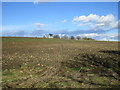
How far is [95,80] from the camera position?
205 inches

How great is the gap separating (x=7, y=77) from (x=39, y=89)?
1.98 meters

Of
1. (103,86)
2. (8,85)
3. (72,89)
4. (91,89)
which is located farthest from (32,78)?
(103,86)

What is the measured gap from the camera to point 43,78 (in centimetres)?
556

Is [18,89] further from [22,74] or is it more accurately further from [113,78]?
[113,78]

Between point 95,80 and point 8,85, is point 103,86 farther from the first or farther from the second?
point 8,85

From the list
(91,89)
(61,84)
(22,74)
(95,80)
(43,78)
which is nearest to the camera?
(91,89)

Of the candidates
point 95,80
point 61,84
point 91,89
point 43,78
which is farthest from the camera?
point 43,78

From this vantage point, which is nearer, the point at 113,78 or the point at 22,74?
the point at 113,78

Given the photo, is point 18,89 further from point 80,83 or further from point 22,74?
point 80,83

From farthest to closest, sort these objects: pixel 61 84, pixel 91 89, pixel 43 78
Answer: pixel 43 78 → pixel 61 84 → pixel 91 89

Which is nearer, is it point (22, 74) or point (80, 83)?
point (80, 83)

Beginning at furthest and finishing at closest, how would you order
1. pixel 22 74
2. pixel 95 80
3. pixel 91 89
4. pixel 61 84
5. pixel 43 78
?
pixel 22 74 < pixel 43 78 < pixel 95 80 < pixel 61 84 < pixel 91 89

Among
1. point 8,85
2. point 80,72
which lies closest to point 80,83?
point 80,72

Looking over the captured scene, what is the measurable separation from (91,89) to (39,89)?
175 centimetres
